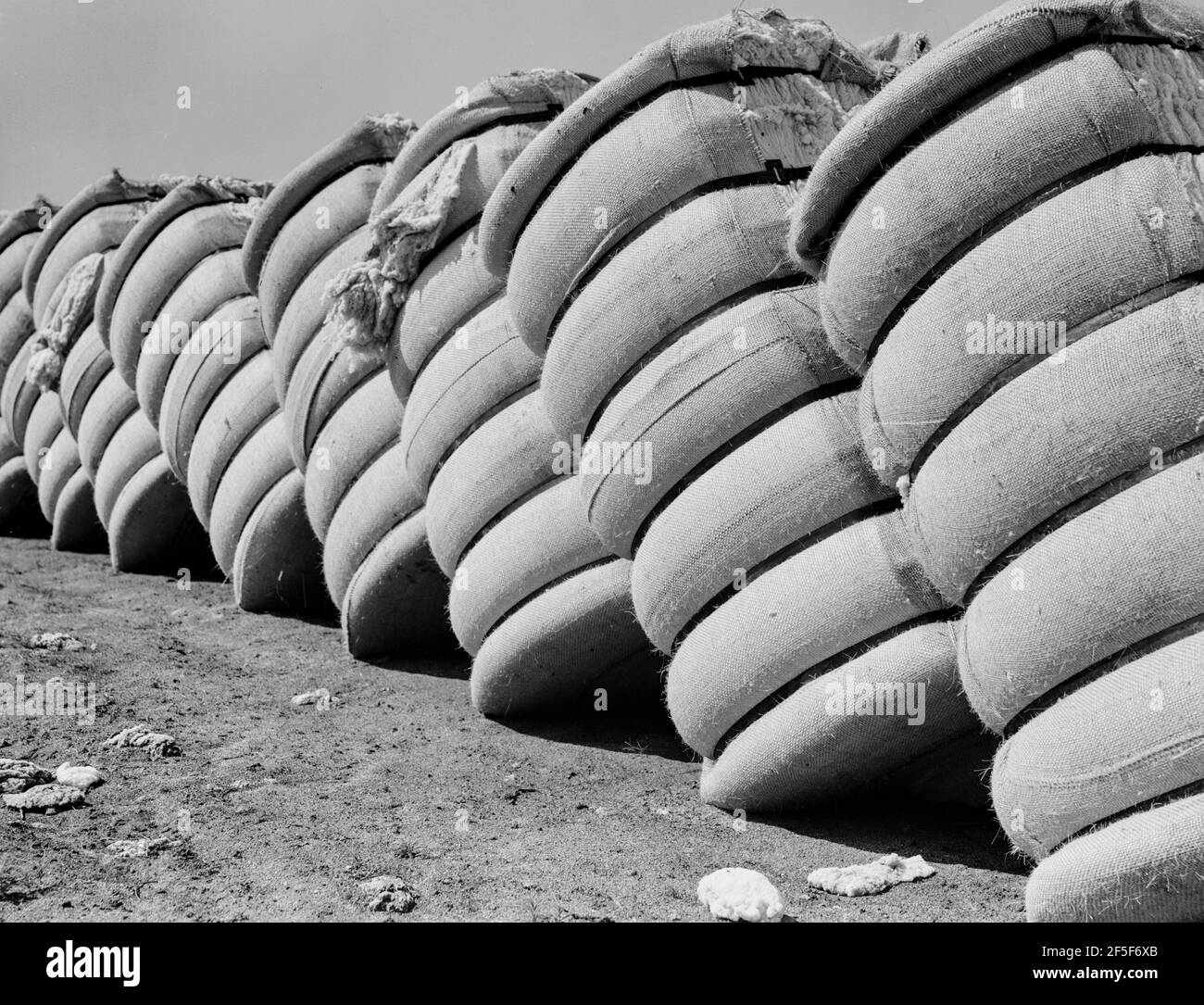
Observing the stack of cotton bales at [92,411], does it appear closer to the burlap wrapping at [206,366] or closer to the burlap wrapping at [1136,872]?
the burlap wrapping at [206,366]

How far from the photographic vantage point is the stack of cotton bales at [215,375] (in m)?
5.63

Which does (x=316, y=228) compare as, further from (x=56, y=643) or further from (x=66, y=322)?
(x=66, y=322)

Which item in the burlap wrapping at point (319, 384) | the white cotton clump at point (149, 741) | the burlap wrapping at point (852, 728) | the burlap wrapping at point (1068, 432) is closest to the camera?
the burlap wrapping at point (1068, 432)

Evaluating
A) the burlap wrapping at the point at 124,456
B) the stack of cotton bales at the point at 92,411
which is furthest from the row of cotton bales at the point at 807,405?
the stack of cotton bales at the point at 92,411

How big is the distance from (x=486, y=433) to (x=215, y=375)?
82.0 inches

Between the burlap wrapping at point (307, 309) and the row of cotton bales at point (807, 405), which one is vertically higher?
the burlap wrapping at point (307, 309)

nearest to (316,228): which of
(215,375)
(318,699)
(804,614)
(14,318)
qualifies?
(215,375)

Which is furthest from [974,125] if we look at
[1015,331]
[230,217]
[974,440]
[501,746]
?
[230,217]

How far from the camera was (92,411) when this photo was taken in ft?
22.1

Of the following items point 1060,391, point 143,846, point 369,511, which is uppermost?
point 369,511

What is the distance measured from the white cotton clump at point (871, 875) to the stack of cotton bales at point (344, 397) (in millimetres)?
2179

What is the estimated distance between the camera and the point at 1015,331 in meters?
2.70

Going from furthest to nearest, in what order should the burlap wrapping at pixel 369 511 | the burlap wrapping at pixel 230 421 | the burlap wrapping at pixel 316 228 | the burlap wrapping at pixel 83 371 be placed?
the burlap wrapping at pixel 83 371
the burlap wrapping at pixel 230 421
the burlap wrapping at pixel 316 228
the burlap wrapping at pixel 369 511

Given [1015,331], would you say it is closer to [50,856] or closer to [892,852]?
[892,852]
